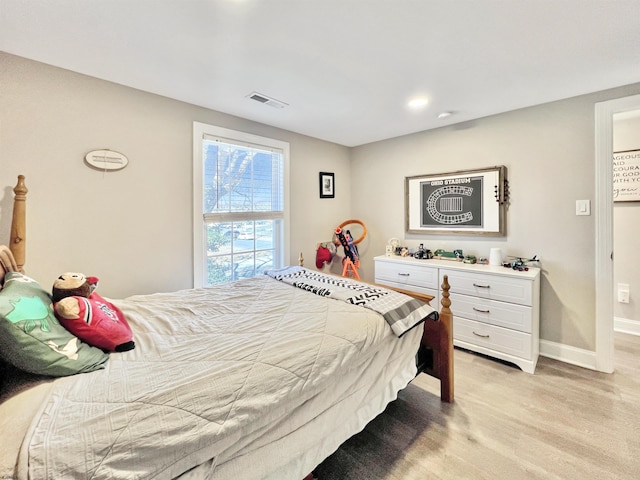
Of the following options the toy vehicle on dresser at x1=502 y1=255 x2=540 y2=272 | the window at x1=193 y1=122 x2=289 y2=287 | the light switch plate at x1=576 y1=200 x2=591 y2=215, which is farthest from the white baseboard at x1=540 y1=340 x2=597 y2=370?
the window at x1=193 y1=122 x2=289 y2=287

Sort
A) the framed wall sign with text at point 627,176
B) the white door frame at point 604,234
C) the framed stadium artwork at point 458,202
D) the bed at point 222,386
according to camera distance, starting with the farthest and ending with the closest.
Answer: the framed wall sign with text at point 627,176 < the framed stadium artwork at point 458,202 < the white door frame at point 604,234 < the bed at point 222,386

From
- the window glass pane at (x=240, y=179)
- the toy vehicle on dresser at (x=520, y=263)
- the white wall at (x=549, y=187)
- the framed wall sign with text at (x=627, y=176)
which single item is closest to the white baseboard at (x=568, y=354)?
the white wall at (x=549, y=187)

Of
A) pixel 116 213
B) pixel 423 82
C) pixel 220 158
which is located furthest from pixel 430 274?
pixel 116 213

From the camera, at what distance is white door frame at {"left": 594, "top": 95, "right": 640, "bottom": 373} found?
2.30 meters

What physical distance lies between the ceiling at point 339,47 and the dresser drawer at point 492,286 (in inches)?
62.0

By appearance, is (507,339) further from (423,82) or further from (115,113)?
(115,113)

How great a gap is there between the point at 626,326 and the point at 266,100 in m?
4.47

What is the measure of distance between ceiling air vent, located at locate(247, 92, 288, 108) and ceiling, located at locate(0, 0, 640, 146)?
0.05m

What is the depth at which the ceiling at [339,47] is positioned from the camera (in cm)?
140

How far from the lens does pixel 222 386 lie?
975 millimetres

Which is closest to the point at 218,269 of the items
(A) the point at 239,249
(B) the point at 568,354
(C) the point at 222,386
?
(A) the point at 239,249

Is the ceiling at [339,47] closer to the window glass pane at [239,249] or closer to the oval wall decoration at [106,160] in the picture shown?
the oval wall decoration at [106,160]

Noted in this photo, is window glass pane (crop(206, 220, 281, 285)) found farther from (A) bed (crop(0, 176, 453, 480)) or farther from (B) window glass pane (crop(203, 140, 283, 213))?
(A) bed (crop(0, 176, 453, 480))

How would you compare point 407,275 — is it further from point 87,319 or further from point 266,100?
point 87,319
